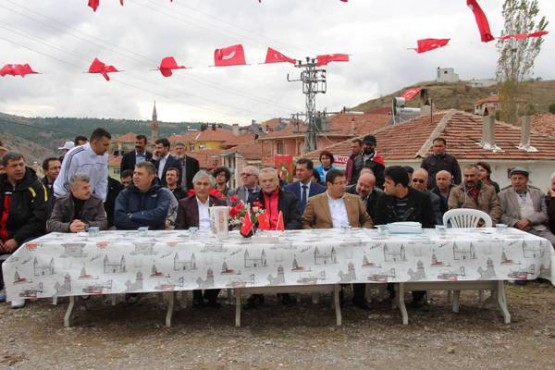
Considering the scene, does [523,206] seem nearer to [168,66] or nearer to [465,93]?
[168,66]

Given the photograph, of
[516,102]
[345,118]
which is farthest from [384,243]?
[345,118]

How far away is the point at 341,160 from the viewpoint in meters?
19.8

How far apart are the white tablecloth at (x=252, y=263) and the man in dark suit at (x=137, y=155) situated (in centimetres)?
366

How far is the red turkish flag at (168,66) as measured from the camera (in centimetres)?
1014

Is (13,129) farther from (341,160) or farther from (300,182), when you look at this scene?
(300,182)

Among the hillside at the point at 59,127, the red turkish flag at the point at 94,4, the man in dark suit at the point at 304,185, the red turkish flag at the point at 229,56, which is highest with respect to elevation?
the hillside at the point at 59,127

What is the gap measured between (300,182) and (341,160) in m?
13.1

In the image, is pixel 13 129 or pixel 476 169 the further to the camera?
pixel 13 129

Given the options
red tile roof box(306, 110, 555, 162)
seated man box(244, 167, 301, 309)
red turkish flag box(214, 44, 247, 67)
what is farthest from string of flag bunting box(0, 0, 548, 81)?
red tile roof box(306, 110, 555, 162)

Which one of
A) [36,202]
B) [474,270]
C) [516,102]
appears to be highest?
[516,102]

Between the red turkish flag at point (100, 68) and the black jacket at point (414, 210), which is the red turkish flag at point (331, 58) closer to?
the red turkish flag at point (100, 68)

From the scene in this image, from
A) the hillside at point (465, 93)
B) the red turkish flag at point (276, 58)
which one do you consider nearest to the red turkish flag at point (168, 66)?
the red turkish flag at point (276, 58)

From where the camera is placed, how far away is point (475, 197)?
23.1 feet

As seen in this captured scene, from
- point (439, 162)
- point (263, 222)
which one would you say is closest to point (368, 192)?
point (263, 222)
